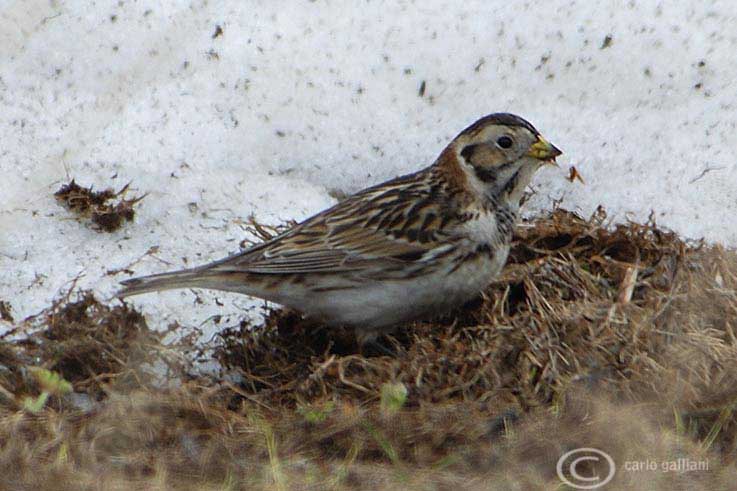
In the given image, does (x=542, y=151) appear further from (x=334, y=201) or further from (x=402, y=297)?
(x=334, y=201)

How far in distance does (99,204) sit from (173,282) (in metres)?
1.06

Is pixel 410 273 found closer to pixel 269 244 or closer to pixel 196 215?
pixel 269 244

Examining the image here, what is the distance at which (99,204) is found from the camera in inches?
245

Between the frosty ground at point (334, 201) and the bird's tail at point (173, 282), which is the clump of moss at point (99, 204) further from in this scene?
the bird's tail at point (173, 282)

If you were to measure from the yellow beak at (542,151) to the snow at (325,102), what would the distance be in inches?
29.3

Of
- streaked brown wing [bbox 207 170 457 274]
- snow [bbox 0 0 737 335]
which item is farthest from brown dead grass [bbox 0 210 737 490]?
snow [bbox 0 0 737 335]

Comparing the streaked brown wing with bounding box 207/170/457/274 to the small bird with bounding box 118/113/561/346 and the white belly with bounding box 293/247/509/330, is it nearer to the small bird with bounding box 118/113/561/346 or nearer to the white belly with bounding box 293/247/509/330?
the small bird with bounding box 118/113/561/346

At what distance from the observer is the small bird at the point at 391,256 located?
5.43 metres

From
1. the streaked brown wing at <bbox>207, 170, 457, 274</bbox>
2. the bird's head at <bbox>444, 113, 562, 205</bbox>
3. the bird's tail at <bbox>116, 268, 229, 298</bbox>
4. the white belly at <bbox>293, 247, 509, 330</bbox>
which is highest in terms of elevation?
the bird's head at <bbox>444, 113, 562, 205</bbox>

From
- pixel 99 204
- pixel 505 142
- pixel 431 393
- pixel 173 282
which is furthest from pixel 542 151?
pixel 99 204

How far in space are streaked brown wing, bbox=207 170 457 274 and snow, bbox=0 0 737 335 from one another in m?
0.66

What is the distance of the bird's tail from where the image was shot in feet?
17.4

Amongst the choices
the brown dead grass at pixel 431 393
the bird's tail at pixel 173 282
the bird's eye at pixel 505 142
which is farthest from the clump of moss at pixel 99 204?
the bird's eye at pixel 505 142

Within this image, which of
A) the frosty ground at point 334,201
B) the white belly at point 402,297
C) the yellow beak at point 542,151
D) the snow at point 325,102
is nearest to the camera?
the frosty ground at point 334,201
